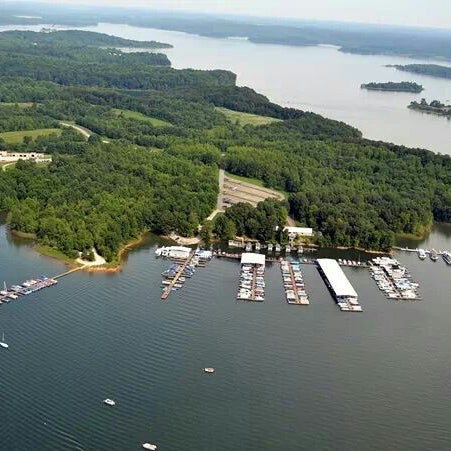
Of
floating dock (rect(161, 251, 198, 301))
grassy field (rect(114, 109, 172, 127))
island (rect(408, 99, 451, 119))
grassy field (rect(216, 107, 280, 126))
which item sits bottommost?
floating dock (rect(161, 251, 198, 301))

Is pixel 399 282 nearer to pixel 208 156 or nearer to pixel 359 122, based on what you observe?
pixel 208 156

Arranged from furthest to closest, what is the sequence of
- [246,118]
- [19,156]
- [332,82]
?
[332,82]
[246,118]
[19,156]

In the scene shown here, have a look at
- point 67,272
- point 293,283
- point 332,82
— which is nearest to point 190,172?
point 67,272

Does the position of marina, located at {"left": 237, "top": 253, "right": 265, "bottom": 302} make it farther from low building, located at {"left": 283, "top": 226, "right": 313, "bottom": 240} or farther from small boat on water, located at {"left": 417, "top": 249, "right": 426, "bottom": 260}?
small boat on water, located at {"left": 417, "top": 249, "right": 426, "bottom": 260}

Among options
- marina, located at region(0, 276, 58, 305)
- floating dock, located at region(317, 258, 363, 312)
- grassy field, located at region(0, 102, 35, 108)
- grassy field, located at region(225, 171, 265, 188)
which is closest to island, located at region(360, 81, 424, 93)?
grassy field, located at region(0, 102, 35, 108)

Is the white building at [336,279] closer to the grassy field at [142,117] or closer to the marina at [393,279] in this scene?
the marina at [393,279]

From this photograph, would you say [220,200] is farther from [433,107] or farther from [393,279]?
[433,107]

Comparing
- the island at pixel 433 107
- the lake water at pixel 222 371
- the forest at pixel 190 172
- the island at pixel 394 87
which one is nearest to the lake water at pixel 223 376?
the lake water at pixel 222 371
